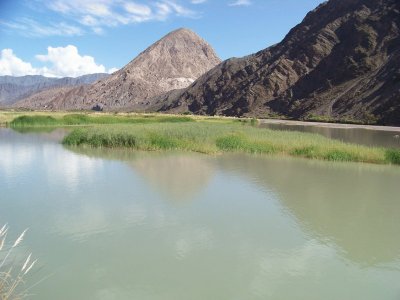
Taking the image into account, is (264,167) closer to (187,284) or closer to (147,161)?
(147,161)

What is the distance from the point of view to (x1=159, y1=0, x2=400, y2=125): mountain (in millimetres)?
86375

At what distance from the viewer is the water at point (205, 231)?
8.91 meters

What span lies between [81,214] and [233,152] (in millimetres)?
17503

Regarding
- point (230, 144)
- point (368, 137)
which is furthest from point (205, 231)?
point (368, 137)

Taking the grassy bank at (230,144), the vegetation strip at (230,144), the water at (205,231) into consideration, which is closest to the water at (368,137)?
the grassy bank at (230,144)

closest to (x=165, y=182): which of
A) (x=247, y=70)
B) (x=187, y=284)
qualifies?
(x=187, y=284)

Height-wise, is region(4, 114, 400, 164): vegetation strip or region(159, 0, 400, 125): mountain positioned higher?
region(159, 0, 400, 125): mountain

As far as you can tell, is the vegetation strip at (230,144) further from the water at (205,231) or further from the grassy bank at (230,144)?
the water at (205,231)

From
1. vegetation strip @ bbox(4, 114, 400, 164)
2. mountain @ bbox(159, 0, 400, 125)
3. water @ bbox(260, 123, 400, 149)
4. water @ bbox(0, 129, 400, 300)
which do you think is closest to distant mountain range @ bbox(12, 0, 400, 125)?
mountain @ bbox(159, 0, 400, 125)

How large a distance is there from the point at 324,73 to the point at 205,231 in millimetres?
104758

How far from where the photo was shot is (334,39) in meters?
116

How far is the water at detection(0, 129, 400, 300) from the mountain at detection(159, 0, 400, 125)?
206 ft

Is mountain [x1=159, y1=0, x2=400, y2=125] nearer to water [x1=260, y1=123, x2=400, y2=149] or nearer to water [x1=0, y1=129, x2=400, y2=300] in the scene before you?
water [x1=260, y1=123, x2=400, y2=149]

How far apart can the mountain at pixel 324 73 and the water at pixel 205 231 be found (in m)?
62.9
